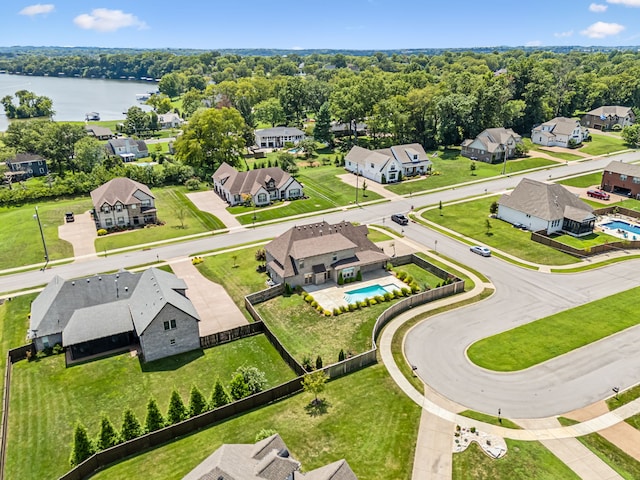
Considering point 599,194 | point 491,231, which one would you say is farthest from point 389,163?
point 599,194

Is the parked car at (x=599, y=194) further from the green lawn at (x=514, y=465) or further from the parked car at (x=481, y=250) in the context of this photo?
the green lawn at (x=514, y=465)

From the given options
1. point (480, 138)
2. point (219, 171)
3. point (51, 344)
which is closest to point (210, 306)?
point (51, 344)

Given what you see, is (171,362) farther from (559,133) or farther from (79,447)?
(559,133)

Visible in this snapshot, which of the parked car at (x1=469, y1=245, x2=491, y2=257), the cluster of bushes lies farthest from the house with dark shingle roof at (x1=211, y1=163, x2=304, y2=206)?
the cluster of bushes

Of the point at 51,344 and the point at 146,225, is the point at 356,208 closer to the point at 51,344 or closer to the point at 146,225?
the point at 146,225

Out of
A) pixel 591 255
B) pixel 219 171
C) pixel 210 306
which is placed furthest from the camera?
pixel 219 171

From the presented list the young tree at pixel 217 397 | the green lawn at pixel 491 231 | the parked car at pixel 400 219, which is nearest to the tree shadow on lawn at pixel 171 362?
the young tree at pixel 217 397

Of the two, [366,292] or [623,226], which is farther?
[623,226]
